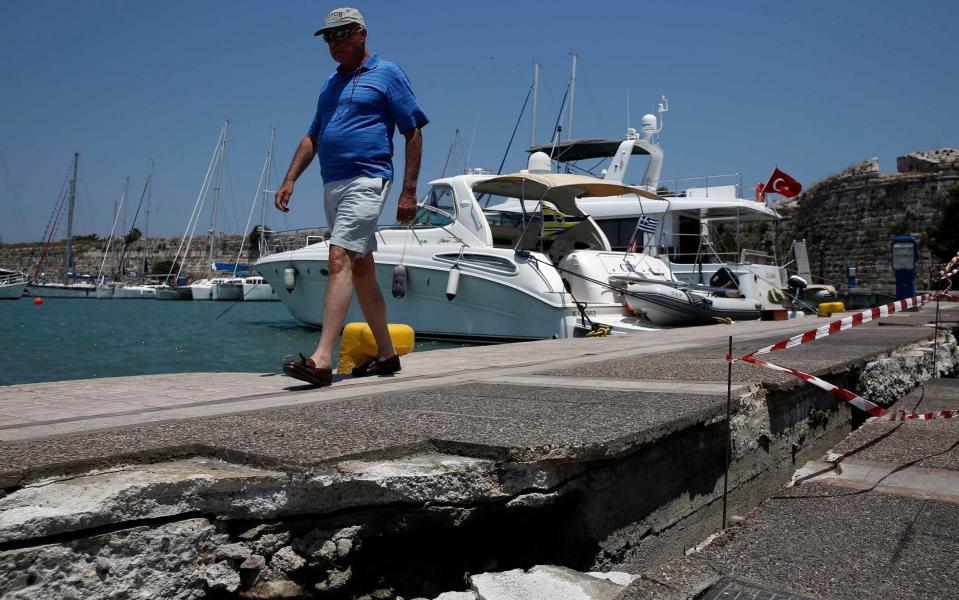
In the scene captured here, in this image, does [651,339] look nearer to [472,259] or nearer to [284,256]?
[472,259]

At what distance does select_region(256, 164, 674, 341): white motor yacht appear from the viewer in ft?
41.1

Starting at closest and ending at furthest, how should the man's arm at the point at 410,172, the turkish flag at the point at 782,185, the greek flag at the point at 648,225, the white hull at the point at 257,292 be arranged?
the man's arm at the point at 410,172 → the greek flag at the point at 648,225 → the turkish flag at the point at 782,185 → the white hull at the point at 257,292

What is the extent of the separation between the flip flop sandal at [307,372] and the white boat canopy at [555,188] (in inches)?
360

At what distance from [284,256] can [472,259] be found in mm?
5865

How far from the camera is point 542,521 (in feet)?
7.88

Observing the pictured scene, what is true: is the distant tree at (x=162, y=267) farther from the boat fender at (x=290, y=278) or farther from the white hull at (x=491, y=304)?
the white hull at (x=491, y=304)

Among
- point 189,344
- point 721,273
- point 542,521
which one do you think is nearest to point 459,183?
point 721,273

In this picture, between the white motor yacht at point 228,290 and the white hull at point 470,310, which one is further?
the white motor yacht at point 228,290

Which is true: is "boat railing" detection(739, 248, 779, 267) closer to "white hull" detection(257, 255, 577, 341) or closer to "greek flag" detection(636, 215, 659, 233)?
"greek flag" detection(636, 215, 659, 233)

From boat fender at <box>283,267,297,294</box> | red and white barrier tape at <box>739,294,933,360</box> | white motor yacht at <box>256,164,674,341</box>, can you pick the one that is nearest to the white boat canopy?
white motor yacht at <box>256,164,674,341</box>

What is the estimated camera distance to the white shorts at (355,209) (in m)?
4.20

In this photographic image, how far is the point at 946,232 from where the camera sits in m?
32.6

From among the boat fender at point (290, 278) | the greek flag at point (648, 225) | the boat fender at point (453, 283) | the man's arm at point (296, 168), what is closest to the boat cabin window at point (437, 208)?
the boat fender at point (453, 283)

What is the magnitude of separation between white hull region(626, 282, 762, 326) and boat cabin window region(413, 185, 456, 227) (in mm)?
3726
